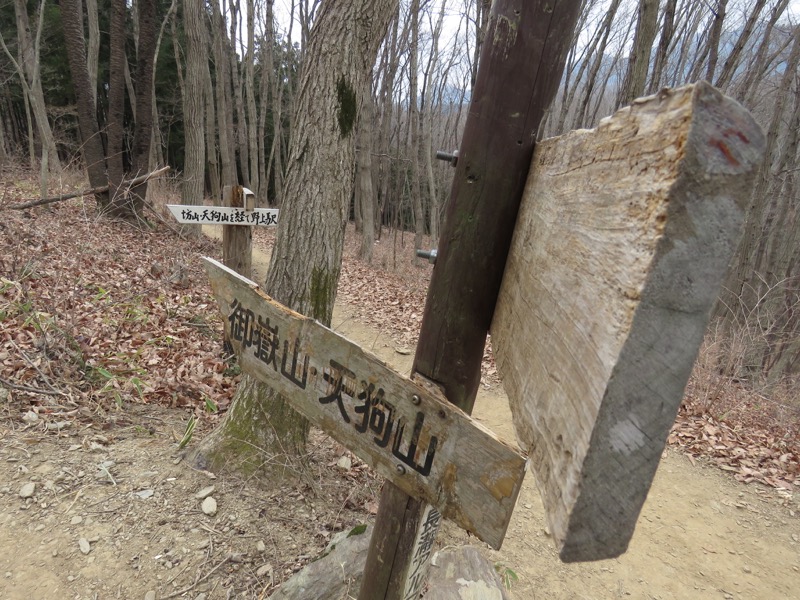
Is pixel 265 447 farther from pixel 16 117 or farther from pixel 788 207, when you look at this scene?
pixel 16 117

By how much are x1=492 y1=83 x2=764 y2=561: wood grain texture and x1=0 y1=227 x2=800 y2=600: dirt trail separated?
2608mm

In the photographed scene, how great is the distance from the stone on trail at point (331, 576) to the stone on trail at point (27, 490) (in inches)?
73.4

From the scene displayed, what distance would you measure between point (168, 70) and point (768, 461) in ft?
83.7

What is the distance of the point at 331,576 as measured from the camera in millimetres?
2486

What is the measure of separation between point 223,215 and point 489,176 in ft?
13.1

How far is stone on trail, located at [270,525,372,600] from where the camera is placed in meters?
2.42

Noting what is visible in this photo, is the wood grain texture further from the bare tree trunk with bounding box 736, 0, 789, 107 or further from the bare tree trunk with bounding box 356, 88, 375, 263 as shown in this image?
the bare tree trunk with bounding box 736, 0, 789, 107

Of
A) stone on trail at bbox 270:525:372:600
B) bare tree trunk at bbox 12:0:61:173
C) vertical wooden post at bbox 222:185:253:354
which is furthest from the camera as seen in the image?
bare tree trunk at bbox 12:0:61:173

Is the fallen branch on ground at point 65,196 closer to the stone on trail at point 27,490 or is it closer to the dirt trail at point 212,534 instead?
the dirt trail at point 212,534

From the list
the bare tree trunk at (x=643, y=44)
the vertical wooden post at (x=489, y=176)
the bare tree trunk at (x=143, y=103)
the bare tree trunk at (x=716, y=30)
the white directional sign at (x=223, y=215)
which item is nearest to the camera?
the vertical wooden post at (x=489, y=176)

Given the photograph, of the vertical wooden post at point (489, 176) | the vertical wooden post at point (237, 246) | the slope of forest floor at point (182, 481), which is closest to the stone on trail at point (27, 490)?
the slope of forest floor at point (182, 481)

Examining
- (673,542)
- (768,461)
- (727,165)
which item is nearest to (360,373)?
(727,165)

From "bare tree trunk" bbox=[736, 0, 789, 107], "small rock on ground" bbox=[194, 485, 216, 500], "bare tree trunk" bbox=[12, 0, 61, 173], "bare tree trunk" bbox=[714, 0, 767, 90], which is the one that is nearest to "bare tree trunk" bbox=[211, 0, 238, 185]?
"bare tree trunk" bbox=[12, 0, 61, 173]

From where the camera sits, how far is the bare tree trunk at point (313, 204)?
9.32ft
